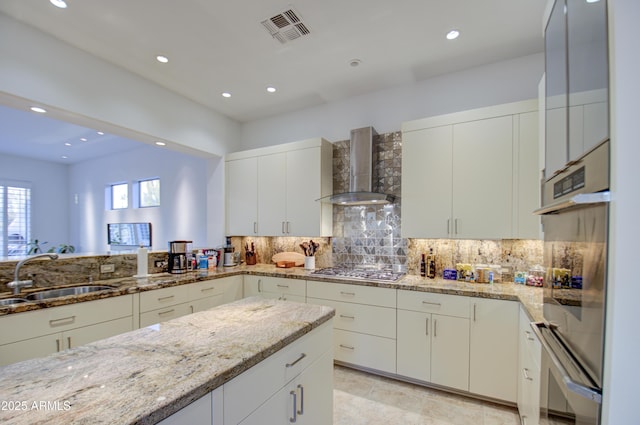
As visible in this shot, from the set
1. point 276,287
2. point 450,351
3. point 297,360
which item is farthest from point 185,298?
point 450,351

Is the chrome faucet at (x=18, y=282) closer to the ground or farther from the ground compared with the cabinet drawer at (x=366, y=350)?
farther from the ground

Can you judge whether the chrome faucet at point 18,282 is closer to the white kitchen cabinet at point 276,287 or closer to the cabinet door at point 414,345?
the white kitchen cabinet at point 276,287

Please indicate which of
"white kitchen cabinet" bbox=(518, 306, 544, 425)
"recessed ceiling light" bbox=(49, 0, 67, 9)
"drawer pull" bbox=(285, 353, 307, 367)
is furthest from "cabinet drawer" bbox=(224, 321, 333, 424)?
"recessed ceiling light" bbox=(49, 0, 67, 9)

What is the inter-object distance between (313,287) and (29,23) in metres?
3.25

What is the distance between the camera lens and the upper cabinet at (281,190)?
330cm

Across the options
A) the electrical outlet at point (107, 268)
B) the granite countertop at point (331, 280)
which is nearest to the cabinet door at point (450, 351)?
the granite countertop at point (331, 280)

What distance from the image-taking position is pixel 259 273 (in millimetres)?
3244

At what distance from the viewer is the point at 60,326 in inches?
76.3

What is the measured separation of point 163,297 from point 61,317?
735mm

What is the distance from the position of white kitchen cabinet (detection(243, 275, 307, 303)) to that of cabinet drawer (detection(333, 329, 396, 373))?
56 cm

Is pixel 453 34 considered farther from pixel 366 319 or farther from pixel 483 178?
pixel 366 319

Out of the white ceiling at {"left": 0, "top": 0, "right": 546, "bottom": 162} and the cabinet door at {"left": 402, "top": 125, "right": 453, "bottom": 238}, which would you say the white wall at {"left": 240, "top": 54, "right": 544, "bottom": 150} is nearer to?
the white ceiling at {"left": 0, "top": 0, "right": 546, "bottom": 162}

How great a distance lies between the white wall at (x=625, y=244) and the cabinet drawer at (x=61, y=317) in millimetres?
2892

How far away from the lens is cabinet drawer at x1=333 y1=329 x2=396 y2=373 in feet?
8.27
